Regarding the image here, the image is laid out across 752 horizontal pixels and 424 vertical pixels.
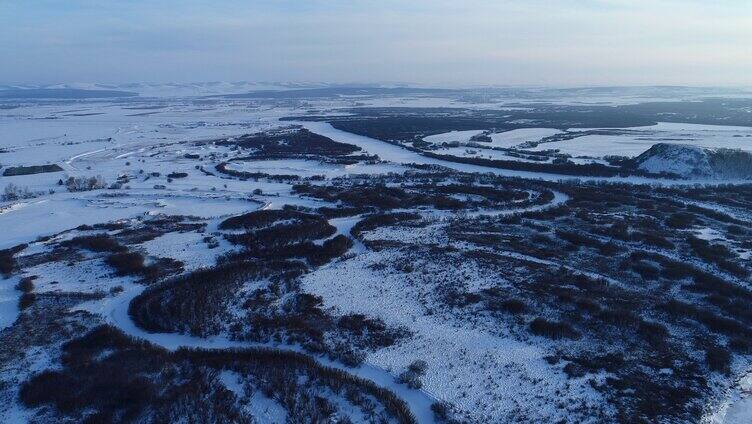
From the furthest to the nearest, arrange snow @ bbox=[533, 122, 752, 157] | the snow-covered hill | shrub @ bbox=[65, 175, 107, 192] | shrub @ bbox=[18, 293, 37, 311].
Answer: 1. snow @ bbox=[533, 122, 752, 157]
2. the snow-covered hill
3. shrub @ bbox=[65, 175, 107, 192]
4. shrub @ bbox=[18, 293, 37, 311]

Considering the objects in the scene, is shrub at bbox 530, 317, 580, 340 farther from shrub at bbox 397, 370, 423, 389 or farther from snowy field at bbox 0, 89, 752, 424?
shrub at bbox 397, 370, 423, 389

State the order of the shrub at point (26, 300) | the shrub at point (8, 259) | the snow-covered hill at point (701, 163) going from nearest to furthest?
the shrub at point (26, 300), the shrub at point (8, 259), the snow-covered hill at point (701, 163)

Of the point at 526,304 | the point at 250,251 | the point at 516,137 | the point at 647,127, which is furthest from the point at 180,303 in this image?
the point at 647,127

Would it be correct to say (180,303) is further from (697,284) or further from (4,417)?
(697,284)

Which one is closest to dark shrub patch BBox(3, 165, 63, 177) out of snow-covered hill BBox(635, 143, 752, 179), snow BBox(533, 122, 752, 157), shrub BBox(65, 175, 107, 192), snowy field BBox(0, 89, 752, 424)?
snowy field BBox(0, 89, 752, 424)

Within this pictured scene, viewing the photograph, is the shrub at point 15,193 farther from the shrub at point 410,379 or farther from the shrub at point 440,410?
the shrub at point 440,410

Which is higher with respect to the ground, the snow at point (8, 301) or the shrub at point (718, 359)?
the shrub at point (718, 359)

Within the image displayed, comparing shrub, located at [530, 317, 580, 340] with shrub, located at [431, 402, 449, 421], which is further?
shrub, located at [530, 317, 580, 340]

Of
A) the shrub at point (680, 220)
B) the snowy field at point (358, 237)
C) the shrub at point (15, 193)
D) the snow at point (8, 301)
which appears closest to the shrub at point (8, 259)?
the snowy field at point (358, 237)
